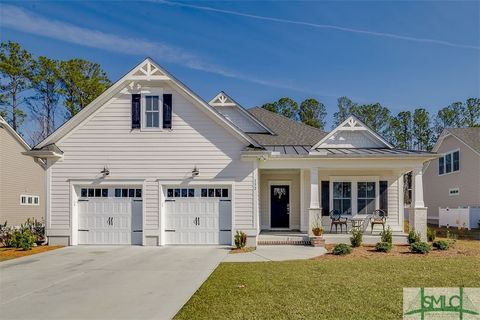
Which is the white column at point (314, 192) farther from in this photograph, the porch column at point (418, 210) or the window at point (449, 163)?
the window at point (449, 163)

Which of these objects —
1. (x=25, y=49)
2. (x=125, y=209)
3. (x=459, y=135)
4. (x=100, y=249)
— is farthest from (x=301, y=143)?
(x=25, y=49)

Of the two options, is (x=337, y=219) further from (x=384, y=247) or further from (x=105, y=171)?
(x=105, y=171)

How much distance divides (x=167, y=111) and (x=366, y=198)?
9.37 m

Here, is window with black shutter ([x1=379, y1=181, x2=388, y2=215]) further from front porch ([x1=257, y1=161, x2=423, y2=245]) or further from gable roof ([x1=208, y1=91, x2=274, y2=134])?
gable roof ([x1=208, y1=91, x2=274, y2=134])

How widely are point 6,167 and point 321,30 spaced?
18033 mm

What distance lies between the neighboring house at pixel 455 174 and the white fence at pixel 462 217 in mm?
1101

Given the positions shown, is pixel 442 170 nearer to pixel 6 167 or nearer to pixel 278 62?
pixel 278 62

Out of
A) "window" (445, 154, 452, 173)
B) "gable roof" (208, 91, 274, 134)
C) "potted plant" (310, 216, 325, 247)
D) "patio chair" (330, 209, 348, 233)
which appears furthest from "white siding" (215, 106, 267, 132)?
"window" (445, 154, 452, 173)

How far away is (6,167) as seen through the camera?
2134 cm

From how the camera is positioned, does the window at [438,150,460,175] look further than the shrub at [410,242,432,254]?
Yes

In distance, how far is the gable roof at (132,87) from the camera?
14094 millimetres

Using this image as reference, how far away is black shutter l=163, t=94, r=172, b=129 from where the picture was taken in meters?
14.4

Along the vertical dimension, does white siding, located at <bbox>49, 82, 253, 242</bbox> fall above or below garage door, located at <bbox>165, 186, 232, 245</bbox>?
above

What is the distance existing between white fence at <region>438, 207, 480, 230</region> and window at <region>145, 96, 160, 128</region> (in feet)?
57.3
